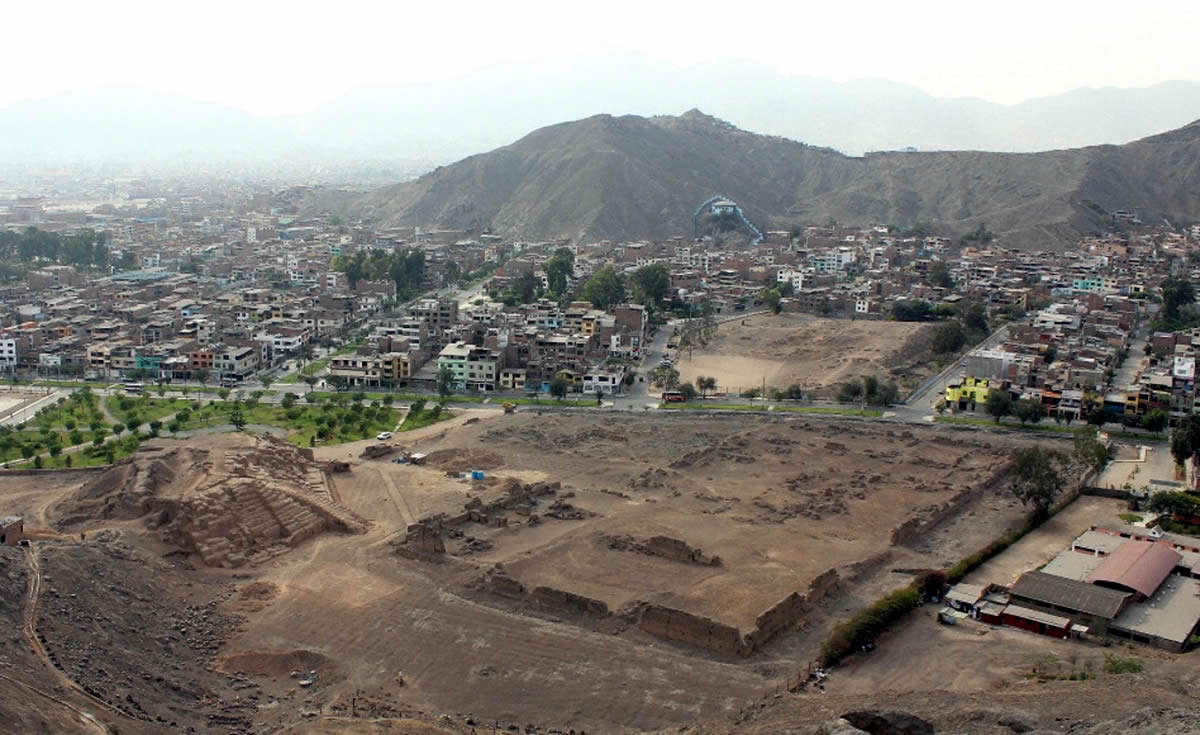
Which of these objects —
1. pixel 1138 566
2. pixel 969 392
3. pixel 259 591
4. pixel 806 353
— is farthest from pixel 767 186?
pixel 259 591

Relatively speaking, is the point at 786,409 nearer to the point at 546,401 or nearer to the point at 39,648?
the point at 546,401

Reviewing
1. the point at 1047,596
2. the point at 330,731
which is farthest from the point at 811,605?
the point at 330,731

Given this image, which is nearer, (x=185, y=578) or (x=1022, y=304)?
(x=185, y=578)

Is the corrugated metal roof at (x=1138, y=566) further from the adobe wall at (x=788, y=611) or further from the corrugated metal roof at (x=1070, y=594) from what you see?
the adobe wall at (x=788, y=611)

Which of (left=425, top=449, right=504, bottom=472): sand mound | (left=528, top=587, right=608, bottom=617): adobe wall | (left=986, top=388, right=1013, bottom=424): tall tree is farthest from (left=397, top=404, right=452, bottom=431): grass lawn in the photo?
(left=986, top=388, right=1013, bottom=424): tall tree

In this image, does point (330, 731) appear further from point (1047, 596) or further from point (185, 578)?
point (1047, 596)
